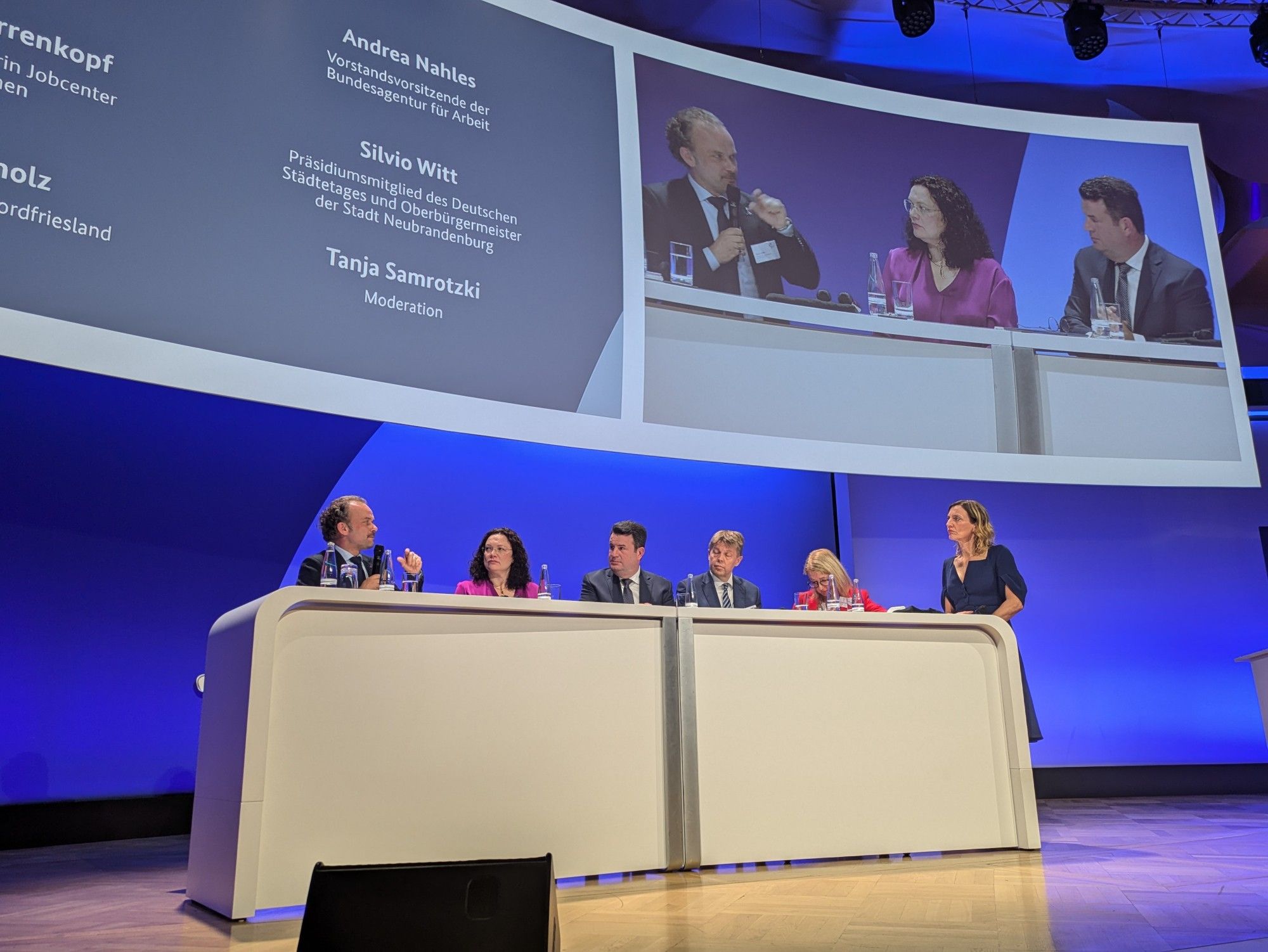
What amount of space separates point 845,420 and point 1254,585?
327 centimetres

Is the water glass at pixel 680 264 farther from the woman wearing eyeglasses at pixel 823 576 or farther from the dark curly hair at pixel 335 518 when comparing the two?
the dark curly hair at pixel 335 518

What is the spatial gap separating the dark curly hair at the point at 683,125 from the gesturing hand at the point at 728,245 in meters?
0.45

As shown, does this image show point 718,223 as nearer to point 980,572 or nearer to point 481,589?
point 980,572

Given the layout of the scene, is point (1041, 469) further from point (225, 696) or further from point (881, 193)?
point (225, 696)

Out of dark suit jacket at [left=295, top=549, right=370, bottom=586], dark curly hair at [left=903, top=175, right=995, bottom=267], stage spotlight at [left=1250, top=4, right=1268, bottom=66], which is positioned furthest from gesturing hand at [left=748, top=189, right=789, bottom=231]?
stage spotlight at [left=1250, top=4, right=1268, bottom=66]

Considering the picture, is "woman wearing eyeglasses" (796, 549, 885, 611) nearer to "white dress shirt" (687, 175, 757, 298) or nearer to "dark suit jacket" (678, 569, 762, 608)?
"dark suit jacket" (678, 569, 762, 608)

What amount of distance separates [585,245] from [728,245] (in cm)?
87

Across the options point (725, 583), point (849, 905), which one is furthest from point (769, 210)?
point (849, 905)

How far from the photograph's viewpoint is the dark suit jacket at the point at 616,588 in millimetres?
3957

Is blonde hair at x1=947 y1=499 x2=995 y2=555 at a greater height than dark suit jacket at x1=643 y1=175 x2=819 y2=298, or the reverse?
dark suit jacket at x1=643 y1=175 x2=819 y2=298

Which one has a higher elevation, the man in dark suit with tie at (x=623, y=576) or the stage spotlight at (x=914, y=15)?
the stage spotlight at (x=914, y=15)

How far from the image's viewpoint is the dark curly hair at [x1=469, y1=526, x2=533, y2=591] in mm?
3906

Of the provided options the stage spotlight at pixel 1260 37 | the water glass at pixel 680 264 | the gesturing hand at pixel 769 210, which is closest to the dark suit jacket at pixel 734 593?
the water glass at pixel 680 264

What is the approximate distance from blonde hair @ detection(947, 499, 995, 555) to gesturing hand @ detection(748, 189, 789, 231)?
2025 millimetres
